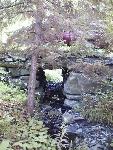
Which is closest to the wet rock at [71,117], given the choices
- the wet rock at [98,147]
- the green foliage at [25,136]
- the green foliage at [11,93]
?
the green foliage at [25,136]

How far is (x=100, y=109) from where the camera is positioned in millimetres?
8328

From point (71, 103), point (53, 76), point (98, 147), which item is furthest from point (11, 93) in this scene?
point (53, 76)

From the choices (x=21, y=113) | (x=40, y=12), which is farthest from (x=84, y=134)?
(x=40, y=12)

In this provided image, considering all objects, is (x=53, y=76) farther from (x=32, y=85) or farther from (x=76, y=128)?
(x=76, y=128)

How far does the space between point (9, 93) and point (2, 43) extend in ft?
6.12

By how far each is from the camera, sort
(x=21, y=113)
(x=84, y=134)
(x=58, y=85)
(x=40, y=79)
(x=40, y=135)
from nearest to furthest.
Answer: (x=40, y=135)
(x=84, y=134)
(x=21, y=113)
(x=40, y=79)
(x=58, y=85)

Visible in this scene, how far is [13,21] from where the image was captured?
7820 mm

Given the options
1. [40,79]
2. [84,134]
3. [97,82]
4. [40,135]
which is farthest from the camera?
[40,79]

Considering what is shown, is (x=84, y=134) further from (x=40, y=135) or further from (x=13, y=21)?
(x=13, y=21)

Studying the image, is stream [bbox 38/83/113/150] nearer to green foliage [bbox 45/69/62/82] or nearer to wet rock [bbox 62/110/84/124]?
wet rock [bbox 62/110/84/124]

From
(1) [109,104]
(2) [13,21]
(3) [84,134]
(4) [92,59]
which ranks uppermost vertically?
(2) [13,21]

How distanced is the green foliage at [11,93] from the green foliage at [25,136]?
1782 millimetres

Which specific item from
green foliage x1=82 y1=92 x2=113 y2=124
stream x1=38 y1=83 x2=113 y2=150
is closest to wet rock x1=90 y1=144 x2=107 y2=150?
stream x1=38 y1=83 x2=113 y2=150

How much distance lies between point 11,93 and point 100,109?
2837 mm
